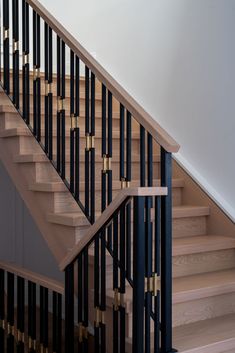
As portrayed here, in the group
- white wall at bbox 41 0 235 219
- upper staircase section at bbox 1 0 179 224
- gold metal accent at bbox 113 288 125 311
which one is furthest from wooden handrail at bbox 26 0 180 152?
white wall at bbox 41 0 235 219

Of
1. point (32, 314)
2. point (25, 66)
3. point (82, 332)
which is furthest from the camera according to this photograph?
point (25, 66)

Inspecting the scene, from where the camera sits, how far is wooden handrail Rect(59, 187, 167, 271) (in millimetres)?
2527

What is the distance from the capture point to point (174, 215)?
3775 millimetres

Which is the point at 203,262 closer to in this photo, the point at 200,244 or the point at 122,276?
the point at 200,244

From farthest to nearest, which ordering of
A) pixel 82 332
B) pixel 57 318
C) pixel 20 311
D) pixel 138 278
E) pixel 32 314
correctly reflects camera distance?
pixel 20 311, pixel 32 314, pixel 57 318, pixel 82 332, pixel 138 278

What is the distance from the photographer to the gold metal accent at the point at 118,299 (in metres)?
2.71

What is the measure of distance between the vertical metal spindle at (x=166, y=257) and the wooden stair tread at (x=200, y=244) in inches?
30.3

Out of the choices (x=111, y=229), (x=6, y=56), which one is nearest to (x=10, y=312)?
(x=111, y=229)

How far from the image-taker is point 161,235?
2.65m

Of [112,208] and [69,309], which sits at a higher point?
[112,208]

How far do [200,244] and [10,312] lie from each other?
1.27 meters

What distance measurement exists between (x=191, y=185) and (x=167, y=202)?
155cm

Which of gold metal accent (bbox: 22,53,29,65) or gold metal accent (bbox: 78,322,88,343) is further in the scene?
gold metal accent (bbox: 22,53,29,65)

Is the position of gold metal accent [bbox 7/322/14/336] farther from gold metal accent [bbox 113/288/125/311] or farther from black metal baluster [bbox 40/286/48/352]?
gold metal accent [bbox 113/288/125/311]
